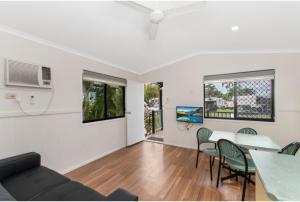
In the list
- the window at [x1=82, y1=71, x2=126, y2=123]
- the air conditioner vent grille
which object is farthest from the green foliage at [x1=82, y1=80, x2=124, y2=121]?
the air conditioner vent grille

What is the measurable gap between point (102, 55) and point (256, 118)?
388cm

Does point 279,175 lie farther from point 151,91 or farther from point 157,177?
point 151,91

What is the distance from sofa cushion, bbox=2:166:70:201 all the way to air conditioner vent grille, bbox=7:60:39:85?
1.27m

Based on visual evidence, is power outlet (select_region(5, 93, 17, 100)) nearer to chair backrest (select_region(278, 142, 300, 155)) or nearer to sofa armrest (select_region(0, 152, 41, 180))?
sofa armrest (select_region(0, 152, 41, 180))

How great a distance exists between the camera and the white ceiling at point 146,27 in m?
1.93

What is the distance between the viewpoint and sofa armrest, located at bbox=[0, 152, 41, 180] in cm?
171

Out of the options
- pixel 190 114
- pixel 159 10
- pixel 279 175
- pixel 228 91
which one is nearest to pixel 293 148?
pixel 279 175

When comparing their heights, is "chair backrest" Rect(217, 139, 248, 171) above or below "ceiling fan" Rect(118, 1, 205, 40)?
below

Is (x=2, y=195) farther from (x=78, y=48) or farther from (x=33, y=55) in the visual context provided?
(x=78, y=48)

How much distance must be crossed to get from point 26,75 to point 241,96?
441 cm

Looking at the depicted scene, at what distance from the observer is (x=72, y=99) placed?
286 cm

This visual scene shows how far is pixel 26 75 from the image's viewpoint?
2.20 meters

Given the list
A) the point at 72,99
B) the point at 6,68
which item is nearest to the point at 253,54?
the point at 72,99

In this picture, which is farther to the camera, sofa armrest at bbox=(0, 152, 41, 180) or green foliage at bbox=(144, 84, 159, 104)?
green foliage at bbox=(144, 84, 159, 104)
